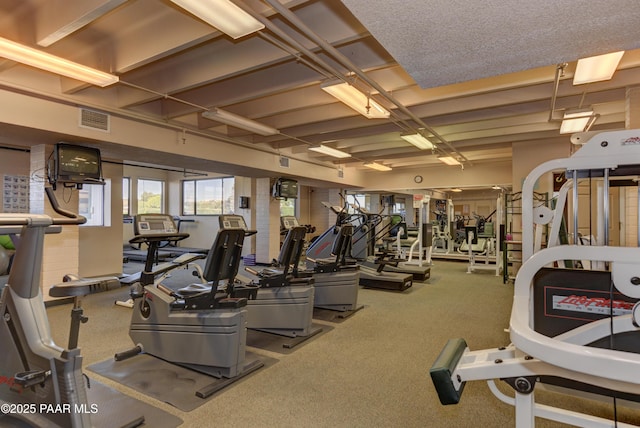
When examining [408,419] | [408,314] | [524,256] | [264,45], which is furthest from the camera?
[408,314]

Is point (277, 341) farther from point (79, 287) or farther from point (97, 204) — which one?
point (97, 204)

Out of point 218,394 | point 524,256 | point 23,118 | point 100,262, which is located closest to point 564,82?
point 524,256

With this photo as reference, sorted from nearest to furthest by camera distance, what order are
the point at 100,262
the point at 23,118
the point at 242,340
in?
the point at 242,340, the point at 23,118, the point at 100,262

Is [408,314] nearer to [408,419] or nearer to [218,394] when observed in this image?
[408,419]

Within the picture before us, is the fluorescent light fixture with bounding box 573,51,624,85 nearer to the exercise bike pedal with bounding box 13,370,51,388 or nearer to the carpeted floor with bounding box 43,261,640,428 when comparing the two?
the carpeted floor with bounding box 43,261,640,428

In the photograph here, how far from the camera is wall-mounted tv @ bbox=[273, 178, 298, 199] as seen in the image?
28.1 feet

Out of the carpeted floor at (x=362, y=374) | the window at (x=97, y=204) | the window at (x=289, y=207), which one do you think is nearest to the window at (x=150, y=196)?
the window at (x=97, y=204)

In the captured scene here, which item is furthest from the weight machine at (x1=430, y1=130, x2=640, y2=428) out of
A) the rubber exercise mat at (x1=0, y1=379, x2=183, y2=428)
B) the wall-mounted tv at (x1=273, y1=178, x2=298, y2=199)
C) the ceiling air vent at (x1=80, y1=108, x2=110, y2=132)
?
the wall-mounted tv at (x1=273, y1=178, x2=298, y2=199)

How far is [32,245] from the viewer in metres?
1.99

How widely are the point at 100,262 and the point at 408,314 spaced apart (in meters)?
6.40

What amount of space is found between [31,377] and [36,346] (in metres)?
0.18

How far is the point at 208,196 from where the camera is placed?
12062 mm

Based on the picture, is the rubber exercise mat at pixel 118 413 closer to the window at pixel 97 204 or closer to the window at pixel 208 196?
the window at pixel 97 204

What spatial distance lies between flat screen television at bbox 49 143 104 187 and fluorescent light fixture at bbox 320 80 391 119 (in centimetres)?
366
